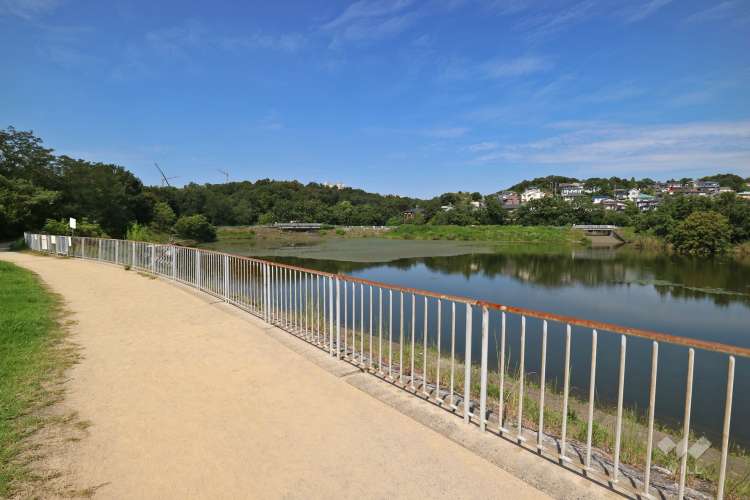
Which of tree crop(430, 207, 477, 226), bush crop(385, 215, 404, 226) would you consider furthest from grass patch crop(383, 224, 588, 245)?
bush crop(385, 215, 404, 226)

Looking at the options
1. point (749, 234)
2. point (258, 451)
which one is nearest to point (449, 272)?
point (258, 451)

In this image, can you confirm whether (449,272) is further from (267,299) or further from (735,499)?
(735,499)

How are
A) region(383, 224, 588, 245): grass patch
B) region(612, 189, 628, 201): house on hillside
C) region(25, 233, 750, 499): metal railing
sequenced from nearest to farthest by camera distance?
region(25, 233, 750, 499): metal railing, region(383, 224, 588, 245): grass patch, region(612, 189, 628, 201): house on hillside

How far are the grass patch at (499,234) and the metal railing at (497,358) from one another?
52.2 meters

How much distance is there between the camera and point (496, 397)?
521cm

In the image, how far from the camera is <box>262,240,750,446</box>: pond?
7980 mm

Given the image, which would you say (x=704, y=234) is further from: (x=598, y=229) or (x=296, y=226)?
(x=296, y=226)

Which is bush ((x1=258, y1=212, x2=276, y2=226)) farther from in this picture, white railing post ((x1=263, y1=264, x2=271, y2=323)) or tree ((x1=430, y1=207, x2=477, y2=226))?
white railing post ((x1=263, y1=264, x2=271, y2=323))

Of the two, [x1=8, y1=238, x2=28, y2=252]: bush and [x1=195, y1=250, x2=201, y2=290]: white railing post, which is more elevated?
[x1=195, y1=250, x2=201, y2=290]: white railing post

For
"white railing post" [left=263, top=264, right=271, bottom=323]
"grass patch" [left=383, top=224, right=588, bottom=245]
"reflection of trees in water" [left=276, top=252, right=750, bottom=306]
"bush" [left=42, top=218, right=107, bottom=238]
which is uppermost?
"bush" [left=42, top=218, right=107, bottom=238]

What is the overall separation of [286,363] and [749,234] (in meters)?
56.2

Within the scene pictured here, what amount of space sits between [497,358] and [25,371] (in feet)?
24.7

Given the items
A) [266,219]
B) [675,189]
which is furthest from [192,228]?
[675,189]

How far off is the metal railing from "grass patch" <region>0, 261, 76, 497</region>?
9.20 feet
